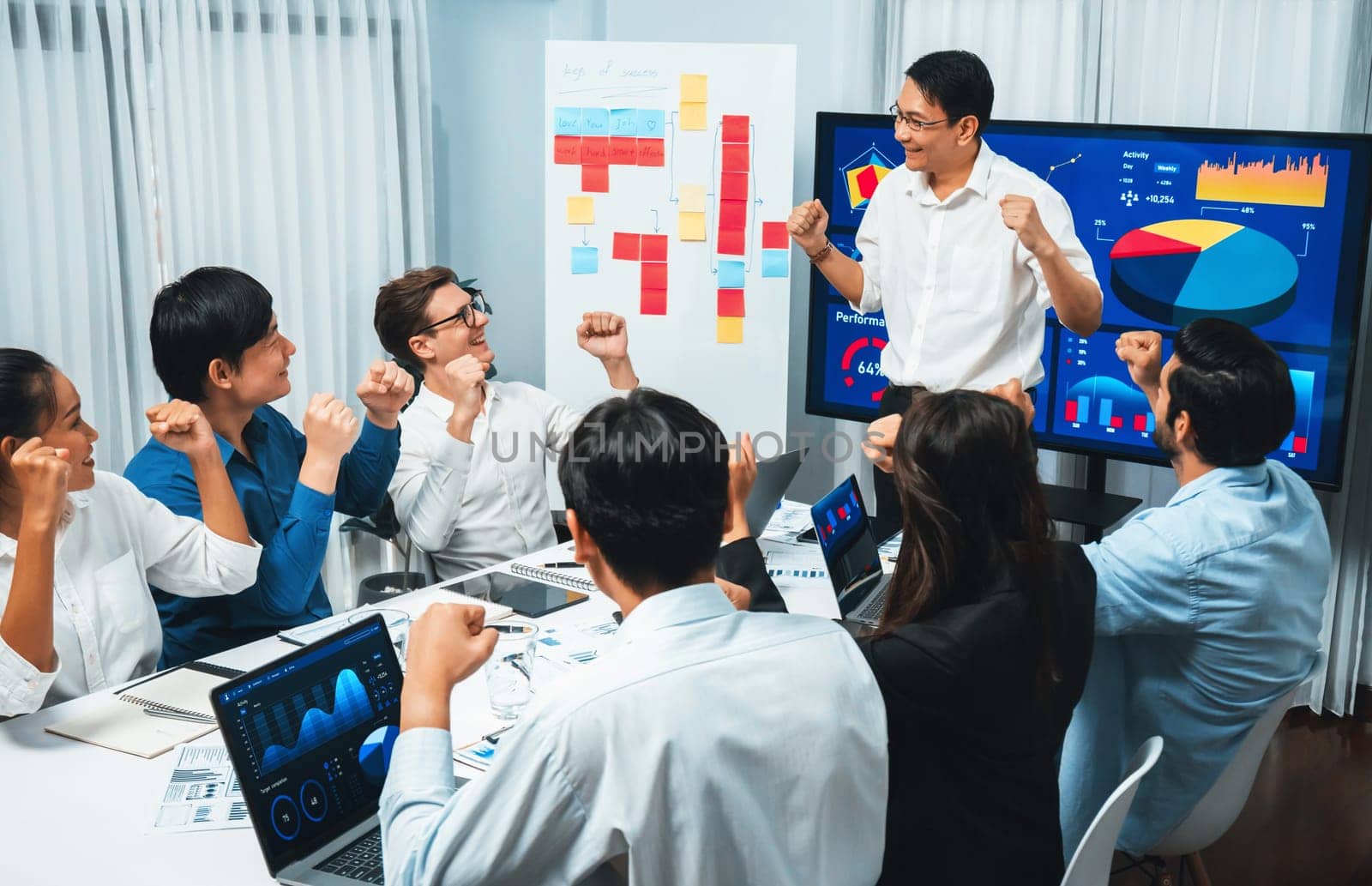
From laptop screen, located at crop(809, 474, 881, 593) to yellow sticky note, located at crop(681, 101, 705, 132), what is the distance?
1894 millimetres

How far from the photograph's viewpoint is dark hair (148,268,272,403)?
237cm

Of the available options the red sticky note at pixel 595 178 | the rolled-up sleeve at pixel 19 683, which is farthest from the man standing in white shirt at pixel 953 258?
the rolled-up sleeve at pixel 19 683

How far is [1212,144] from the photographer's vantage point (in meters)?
3.45

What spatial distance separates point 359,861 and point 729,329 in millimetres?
2903

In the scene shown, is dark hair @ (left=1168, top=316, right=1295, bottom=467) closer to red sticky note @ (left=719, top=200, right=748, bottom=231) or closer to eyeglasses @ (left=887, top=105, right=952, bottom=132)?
eyeglasses @ (left=887, top=105, right=952, bottom=132)

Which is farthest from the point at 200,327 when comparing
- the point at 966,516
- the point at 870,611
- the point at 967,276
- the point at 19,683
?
the point at 967,276

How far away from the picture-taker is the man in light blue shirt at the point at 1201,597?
1.95 metres

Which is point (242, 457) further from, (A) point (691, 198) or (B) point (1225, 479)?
(A) point (691, 198)

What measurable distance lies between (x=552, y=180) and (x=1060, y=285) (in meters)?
1.87

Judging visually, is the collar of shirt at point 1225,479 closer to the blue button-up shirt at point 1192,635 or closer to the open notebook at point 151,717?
the blue button-up shirt at point 1192,635

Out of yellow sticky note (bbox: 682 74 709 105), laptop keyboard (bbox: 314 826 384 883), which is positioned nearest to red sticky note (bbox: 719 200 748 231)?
yellow sticky note (bbox: 682 74 709 105)

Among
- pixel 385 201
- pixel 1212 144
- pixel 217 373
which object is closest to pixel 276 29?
pixel 385 201

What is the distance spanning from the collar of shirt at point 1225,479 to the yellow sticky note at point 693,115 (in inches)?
96.0

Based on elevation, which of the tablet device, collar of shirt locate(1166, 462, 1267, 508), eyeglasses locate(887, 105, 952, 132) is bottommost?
the tablet device
